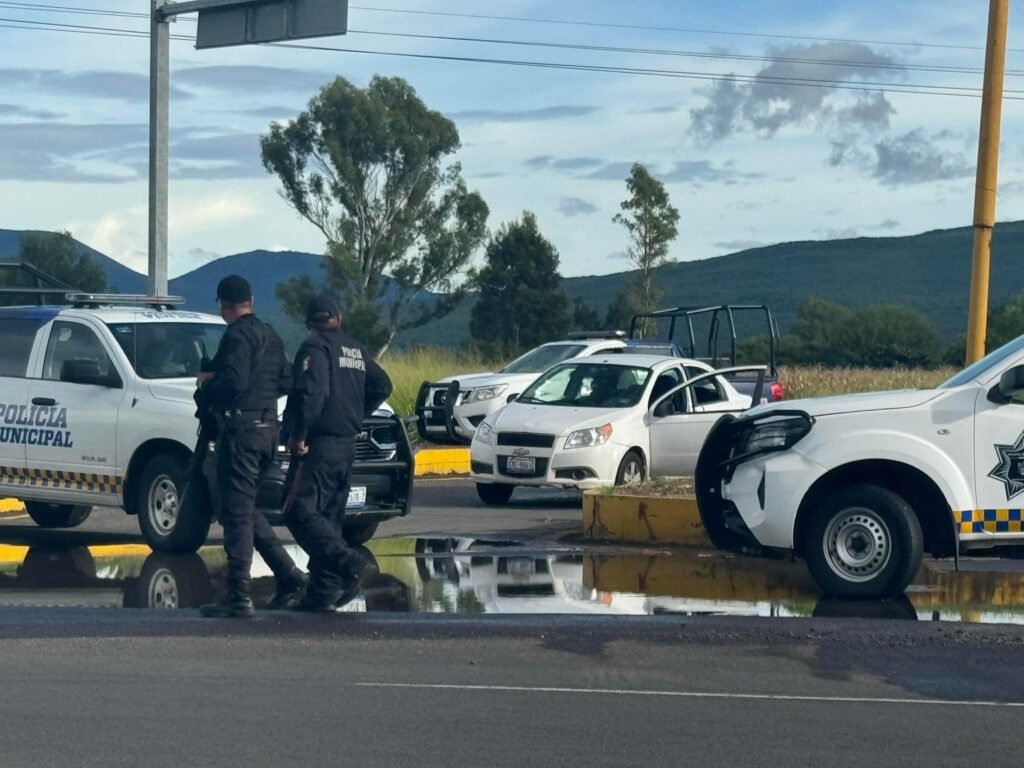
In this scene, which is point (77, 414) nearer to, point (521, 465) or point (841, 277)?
point (521, 465)

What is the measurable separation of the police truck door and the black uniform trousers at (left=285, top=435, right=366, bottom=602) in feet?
12.4

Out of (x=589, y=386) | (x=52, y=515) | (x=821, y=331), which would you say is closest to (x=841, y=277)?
(x=821, y=331)

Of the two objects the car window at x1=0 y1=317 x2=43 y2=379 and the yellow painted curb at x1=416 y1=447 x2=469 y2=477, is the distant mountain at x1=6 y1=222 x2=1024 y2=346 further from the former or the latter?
the car window at x1=0 y1=317 x2=43 y2=379

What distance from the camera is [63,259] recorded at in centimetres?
7844

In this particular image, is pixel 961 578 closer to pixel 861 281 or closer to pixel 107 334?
pixel 107 334

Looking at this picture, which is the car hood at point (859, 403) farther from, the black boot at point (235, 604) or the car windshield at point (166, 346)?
the car windshield at point (166, 346)

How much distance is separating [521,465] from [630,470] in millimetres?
1084

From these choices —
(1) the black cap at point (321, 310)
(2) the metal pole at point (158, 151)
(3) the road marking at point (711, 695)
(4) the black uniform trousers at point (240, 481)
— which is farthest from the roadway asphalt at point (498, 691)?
(2) the metal pole at point (158, 151)

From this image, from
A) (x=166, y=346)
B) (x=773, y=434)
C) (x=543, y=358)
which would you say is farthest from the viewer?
(x=543, y=358)

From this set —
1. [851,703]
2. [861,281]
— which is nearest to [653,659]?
[851,703]

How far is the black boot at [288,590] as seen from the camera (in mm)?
9828

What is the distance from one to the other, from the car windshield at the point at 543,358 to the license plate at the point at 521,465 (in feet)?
27.1

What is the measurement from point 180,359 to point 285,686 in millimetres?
6252

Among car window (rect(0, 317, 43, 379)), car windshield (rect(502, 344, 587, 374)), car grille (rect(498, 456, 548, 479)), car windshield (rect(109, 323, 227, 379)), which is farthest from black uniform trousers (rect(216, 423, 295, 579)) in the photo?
car windshield (rect(502, 344, 587, 374))
